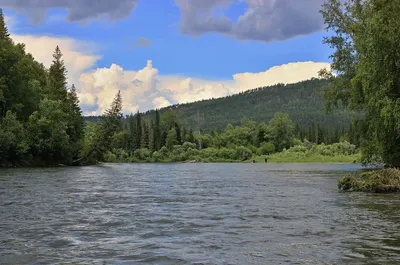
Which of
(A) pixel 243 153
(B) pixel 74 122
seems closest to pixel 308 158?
(A) pixel 243 153

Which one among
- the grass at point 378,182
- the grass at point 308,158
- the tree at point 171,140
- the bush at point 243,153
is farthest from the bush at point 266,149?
the grass at point 378,182

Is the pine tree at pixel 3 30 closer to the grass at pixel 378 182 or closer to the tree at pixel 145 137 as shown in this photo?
the grass at pixel 378 182

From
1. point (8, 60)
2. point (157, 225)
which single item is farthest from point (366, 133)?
point (8, 60)

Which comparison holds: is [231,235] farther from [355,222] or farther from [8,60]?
[8,60]

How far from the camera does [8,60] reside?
2857 inches

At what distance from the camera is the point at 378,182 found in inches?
1032

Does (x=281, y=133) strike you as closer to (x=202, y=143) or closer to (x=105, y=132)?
(x=202, y=143)

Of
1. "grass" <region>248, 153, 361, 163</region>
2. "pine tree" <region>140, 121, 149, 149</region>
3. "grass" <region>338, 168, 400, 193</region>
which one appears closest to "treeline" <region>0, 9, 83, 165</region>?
"grass" <region>338, 168, 400, 193</region>

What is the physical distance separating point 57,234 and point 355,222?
9.92 metres

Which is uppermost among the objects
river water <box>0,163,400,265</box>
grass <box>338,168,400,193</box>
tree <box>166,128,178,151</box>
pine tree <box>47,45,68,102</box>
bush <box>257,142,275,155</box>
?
pine tree <box>47,45,68,102</box>

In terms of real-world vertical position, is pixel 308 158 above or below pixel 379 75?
below

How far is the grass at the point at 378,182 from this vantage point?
26156mm

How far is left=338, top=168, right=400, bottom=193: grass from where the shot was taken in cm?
2616

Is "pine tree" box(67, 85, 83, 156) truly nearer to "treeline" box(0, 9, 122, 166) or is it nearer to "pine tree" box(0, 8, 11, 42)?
"treeline" box(0, 9, 122, 166)
